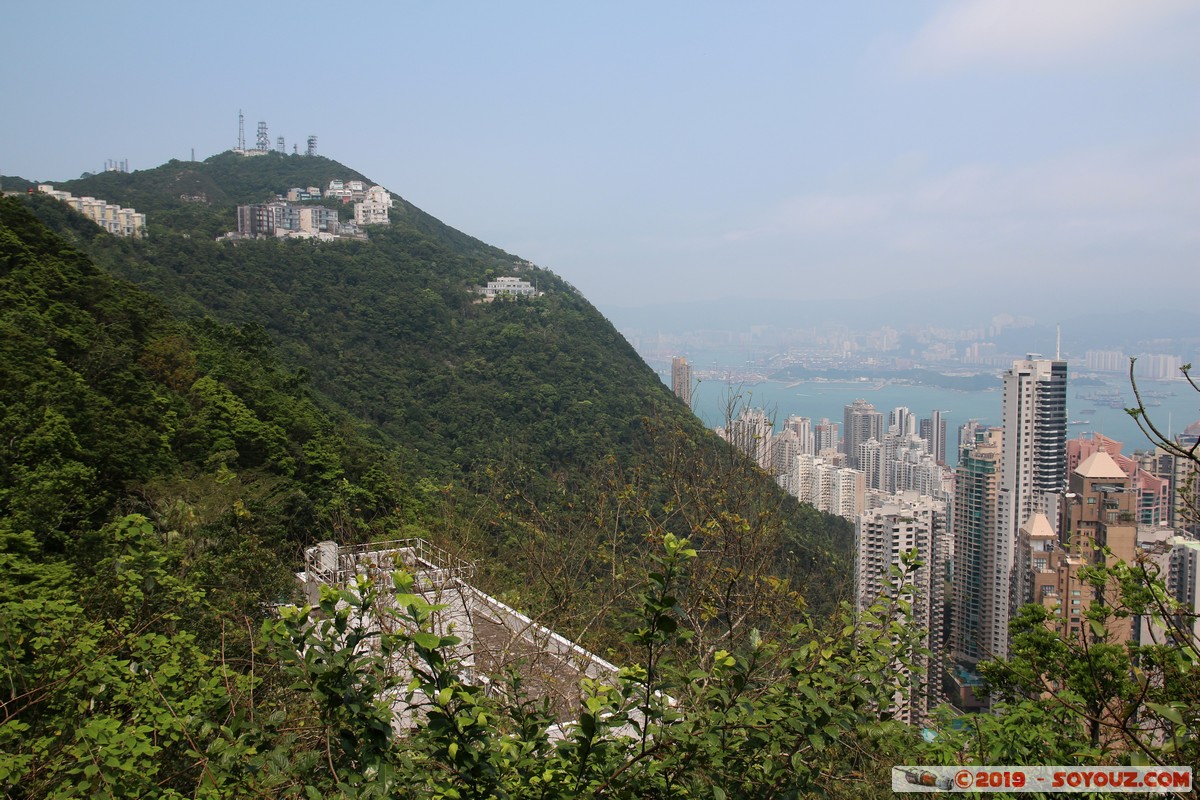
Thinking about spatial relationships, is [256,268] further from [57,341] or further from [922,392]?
[922,392]

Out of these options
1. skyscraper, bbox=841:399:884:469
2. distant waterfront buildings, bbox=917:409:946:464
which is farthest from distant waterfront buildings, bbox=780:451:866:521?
distant waterfront buildings, bbox=917:409:946:464

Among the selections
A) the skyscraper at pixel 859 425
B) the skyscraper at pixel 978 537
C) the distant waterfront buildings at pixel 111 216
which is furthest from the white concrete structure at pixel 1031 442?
the distant waterfront buildings at pixel 111 216

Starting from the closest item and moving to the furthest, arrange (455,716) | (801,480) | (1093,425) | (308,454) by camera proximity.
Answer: (455,716) → (308,454) → (1093,425) → (801,480)

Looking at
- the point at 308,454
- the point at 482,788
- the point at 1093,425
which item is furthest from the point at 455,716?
the point at 1093,425

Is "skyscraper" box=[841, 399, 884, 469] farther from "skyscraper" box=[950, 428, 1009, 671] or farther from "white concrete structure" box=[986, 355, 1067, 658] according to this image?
"white concrete structure" box=[986, 355, 1067, 658]

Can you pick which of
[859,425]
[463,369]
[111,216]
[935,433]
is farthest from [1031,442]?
[111,216]

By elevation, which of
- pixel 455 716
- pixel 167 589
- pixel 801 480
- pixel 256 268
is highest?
pixel 256 268

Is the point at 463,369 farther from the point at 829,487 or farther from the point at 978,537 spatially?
the point at 978,537

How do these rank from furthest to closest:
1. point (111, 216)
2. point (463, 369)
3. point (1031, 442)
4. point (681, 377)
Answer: point (111, 216) → point (463, 369) → point (1031, 442) → point (681, 377)
